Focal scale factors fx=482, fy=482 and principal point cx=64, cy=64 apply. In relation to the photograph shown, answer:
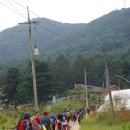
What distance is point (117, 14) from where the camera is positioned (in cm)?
17362

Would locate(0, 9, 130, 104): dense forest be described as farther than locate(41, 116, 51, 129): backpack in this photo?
Yes

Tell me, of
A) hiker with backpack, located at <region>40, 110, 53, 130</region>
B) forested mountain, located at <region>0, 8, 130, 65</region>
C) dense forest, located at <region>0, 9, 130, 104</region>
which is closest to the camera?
hiker with backpack, located at <region>40, 110, 53, 130</region>

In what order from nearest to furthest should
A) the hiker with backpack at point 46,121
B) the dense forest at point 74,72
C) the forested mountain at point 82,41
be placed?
the hiker with backpack at point 46,121 < the dense forest at point 74,72 < the forested mountain at point 82,41

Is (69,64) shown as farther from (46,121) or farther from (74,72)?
(46,121)

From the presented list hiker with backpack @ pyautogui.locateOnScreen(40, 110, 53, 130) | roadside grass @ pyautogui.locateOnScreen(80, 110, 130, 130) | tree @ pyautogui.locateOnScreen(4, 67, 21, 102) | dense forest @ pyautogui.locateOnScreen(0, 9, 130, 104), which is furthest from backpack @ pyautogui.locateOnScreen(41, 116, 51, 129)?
tree @ pyautogui.locateOnScreen(4, 67, 21, 102)

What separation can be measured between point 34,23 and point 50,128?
55.1ft

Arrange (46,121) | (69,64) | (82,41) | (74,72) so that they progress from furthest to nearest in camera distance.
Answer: (69,64) < (74,72) < (82,41) < (46,121)

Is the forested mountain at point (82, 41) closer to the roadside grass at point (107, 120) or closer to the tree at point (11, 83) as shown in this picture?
the tree at point (11, 83)

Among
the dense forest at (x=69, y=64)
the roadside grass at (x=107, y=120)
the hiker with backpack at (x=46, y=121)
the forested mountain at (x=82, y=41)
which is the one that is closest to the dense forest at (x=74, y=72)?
the dense forest at (x=69, y=64)

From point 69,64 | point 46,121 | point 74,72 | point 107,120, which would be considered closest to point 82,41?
point 74,72

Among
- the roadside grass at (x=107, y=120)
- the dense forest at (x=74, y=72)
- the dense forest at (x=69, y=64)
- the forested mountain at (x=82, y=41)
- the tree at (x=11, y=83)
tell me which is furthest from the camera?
the forested mountain at (x=82, y=41)

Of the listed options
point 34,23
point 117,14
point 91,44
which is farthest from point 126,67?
point 34,23

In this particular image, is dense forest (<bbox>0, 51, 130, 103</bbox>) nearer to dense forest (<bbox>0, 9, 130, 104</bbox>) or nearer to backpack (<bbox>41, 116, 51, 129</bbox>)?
dense forest (<bbox>0, 9, 130, 104</bbox>)

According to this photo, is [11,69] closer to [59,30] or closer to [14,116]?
[14,116]
